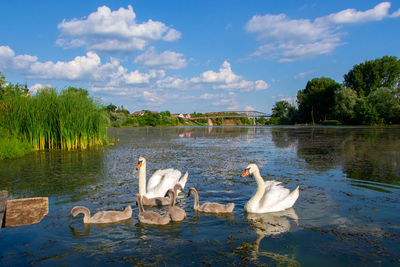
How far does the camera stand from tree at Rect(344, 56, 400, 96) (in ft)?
243

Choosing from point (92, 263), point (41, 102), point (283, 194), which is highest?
point (41, 102)

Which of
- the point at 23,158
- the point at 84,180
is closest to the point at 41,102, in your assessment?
the point at 23,158

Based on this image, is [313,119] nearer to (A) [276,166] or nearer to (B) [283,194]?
(A) [276,166]

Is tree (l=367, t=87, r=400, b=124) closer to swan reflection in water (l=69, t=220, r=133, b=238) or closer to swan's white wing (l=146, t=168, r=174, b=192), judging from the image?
swan's white wing (l=146, t=168, r=174, b=192)

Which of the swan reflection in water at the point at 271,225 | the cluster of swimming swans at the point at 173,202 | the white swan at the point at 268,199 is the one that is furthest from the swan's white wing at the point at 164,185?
the swan reflection in water at the point at 271,225

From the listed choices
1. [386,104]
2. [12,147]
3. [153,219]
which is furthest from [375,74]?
[153,219]

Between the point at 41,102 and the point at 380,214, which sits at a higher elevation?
the point at 41,102

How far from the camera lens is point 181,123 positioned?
431ft

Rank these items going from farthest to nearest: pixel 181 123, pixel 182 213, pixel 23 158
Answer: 1. pixel 181 123
2. pixel 23 158
3. pixel 182 213

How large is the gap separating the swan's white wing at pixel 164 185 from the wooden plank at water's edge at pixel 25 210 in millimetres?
4016

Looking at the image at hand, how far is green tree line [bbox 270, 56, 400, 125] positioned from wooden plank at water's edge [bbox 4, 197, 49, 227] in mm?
65823

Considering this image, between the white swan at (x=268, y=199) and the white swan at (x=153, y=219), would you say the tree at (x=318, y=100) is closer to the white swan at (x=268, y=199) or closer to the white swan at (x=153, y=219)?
the white swan at (x=268, y=199)

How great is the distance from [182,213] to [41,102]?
1441cm

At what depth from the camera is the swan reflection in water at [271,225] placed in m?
4.46
